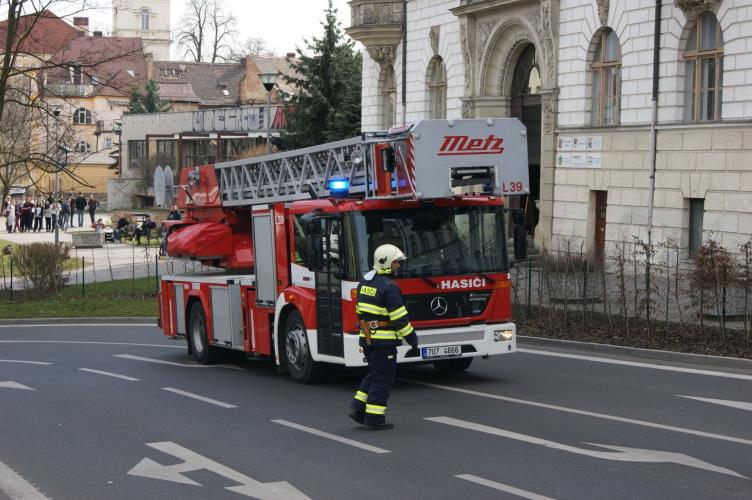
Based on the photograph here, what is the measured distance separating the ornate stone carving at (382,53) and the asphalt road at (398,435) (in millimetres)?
26960

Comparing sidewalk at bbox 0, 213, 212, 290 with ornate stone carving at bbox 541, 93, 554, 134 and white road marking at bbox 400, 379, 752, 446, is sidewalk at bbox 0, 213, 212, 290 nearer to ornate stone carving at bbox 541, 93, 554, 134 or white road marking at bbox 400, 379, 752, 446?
ornate stone carving at bbox 541, 93, 554, 134

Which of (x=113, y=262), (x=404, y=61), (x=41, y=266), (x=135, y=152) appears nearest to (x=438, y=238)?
(x=41, y=266)

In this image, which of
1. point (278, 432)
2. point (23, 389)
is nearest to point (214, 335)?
point (23, 389)

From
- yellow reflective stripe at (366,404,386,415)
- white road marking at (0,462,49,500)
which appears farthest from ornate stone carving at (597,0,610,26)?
white road marking at (0,462,49,500)

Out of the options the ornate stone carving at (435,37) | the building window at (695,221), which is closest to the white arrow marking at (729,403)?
the building window at (695,221)

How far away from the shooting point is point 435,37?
40.5 metres

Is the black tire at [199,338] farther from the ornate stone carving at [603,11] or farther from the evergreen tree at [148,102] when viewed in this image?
the evergreen tree at [148,102]

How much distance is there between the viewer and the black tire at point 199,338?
19.0 meters

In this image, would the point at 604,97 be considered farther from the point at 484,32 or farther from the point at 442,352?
the point at 442,352

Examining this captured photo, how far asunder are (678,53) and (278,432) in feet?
68.4

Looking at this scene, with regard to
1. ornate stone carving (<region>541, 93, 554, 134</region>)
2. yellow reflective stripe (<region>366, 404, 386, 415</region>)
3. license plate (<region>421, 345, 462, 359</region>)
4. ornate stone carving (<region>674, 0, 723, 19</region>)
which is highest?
ornate stone carving (<region>674, 0, 723, 19</region>)

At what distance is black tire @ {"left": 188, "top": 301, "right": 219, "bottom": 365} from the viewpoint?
19.0 m

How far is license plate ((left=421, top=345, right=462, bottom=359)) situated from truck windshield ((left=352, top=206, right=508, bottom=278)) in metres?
0.87

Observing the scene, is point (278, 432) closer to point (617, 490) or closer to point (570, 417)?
point (570, 417)
